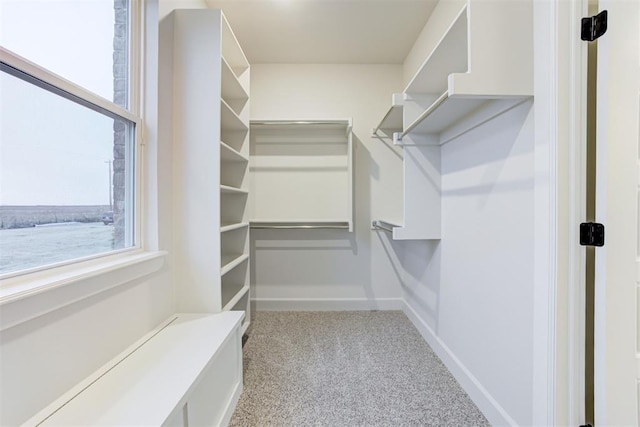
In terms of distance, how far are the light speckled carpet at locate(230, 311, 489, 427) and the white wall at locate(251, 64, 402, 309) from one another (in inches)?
15.7

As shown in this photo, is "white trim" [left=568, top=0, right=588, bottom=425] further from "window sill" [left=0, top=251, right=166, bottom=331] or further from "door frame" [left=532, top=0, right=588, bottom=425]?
"window sill" [left=0, top=251, right=166, bottom=331]

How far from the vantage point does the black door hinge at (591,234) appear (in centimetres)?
103

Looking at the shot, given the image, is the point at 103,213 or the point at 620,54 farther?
the point at 103,213

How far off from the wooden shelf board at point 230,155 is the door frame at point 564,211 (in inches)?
65.9

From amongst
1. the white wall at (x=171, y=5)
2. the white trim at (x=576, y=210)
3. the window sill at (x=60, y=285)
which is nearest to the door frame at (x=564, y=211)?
the white trim at (x=576, y=210)

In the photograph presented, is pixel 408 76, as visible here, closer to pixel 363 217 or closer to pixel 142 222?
pixel 363 217

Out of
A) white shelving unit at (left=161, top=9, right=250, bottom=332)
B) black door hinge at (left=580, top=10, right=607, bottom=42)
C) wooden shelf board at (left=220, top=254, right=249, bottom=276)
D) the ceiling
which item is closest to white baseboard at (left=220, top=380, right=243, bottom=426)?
white shelving unit at (left=161, top=9, right=250, bottom=332)

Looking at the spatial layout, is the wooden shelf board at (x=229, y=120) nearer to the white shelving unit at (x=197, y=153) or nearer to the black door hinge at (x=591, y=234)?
the white shelving unit at (x=197, y=153)

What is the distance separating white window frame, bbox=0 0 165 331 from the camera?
0.79 meters

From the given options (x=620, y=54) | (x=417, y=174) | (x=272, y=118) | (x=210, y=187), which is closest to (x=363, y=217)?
(x=417, y=174)

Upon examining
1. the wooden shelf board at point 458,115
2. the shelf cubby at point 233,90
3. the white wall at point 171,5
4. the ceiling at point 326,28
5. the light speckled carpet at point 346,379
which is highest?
the ceiling at point 326,28

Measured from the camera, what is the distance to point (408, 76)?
8.88ft

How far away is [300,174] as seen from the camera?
9.46 ft

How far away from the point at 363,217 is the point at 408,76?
1.40 metres
